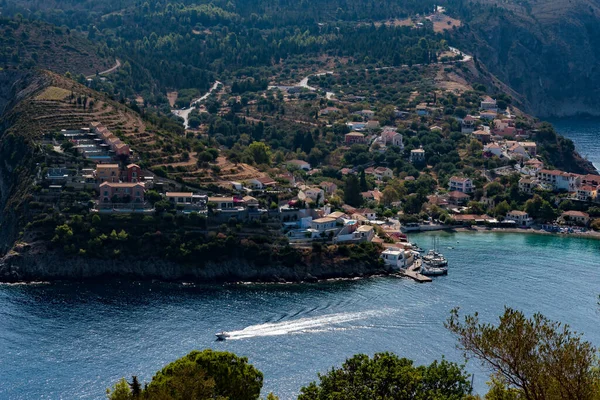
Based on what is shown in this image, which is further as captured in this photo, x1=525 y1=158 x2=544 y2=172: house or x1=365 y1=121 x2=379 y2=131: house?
x1=365 y1=121 x2=379 y2=131: house

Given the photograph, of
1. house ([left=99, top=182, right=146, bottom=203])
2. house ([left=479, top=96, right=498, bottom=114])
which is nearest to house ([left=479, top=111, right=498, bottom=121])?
house ([left=479, top=96, right=498, bottom=114])

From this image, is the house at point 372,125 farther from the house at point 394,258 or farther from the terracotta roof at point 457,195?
the house at point 394,258

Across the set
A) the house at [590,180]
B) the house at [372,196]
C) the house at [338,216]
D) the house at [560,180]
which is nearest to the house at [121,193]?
the house at [338,216]

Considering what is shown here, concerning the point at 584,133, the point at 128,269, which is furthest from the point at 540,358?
the point at 584,133

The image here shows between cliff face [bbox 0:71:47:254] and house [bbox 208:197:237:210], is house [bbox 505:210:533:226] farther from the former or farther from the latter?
cliff face [bbox 0:71:47:254]

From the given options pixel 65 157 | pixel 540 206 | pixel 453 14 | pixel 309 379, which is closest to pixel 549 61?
pixel 453 14

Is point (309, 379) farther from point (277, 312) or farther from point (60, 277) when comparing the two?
point (60, 277)

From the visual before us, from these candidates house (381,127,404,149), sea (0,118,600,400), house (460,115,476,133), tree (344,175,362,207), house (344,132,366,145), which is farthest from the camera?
house (460,115,476,133)
